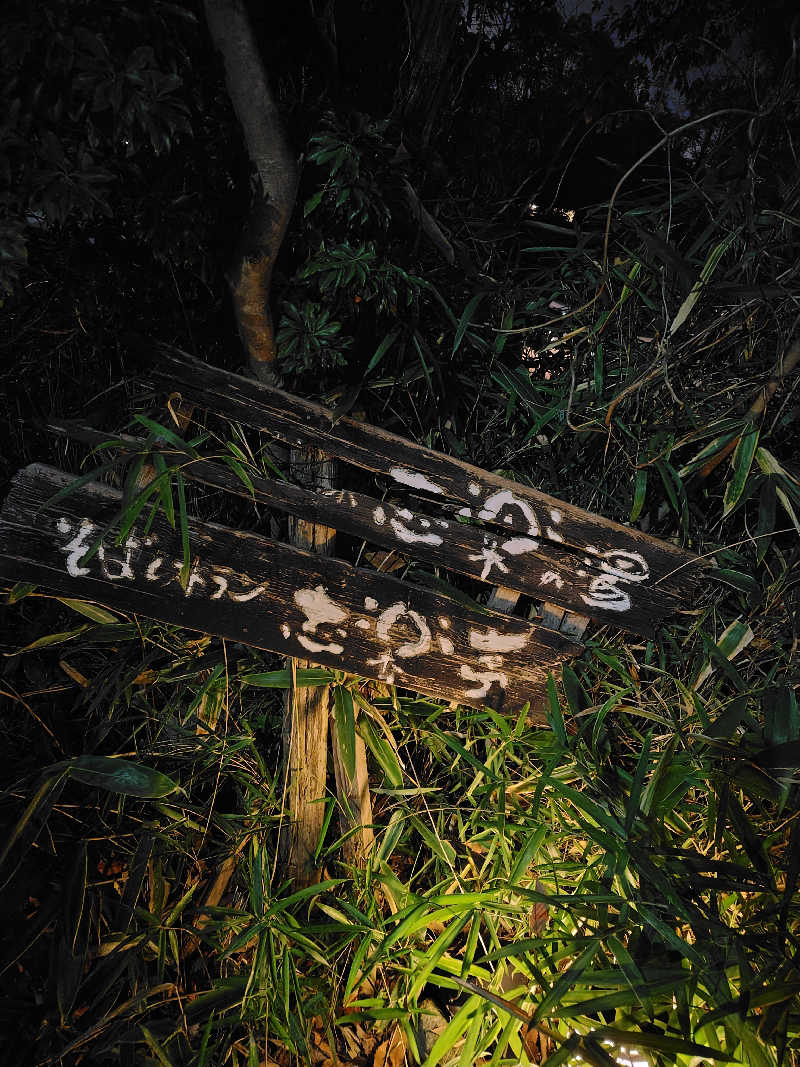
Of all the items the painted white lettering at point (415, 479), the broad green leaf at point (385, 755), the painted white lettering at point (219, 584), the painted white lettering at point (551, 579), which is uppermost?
the painted white lettering at point (415, 479)

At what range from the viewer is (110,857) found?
2.16 m

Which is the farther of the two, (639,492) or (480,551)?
(639,492)

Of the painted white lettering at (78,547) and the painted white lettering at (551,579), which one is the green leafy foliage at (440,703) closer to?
the painted white lettering at (78,547)

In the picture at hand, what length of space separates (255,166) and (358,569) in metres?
1.13

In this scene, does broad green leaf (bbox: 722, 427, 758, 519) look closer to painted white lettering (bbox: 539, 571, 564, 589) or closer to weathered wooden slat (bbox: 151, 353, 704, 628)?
weathered wooden slat (bbox: 151, 353, 704, 628)

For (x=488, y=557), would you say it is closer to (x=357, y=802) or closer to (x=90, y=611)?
(x=357, y=802)

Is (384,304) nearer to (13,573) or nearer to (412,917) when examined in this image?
(13,573)

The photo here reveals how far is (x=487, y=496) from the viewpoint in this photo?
1.66 metres

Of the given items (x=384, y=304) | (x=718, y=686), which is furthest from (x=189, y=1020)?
(x=384, y=304)

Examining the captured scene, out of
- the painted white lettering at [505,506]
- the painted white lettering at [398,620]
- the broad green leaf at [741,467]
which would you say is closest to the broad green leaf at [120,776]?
the painted white lettering at [398,620]

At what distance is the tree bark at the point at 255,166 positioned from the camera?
4.84 feet

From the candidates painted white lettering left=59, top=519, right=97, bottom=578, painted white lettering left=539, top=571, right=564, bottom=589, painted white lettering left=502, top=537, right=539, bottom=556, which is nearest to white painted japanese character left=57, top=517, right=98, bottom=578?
painted white lettering left=59, top=519, right=97, bottom=578

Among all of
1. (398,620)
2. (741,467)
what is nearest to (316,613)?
(398,620)

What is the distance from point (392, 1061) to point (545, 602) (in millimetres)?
1552
